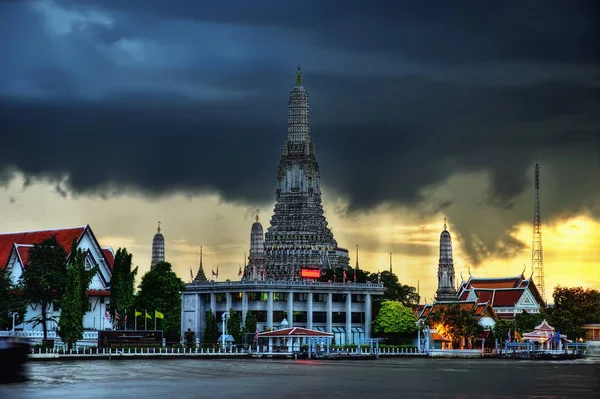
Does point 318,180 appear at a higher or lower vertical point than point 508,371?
higher

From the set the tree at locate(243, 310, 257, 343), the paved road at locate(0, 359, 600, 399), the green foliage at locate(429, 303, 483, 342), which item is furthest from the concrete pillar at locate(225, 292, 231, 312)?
the paved road at locate(0, 359, 600, 399)

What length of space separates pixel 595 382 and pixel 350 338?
8476cm

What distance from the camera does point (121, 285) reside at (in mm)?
124438

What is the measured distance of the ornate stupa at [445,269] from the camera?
18788cm

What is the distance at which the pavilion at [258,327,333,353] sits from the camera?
124312 mm

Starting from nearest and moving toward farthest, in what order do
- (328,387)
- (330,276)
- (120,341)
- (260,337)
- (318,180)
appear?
(328,387), (120,341), (260,337), (330,276), (318,180)

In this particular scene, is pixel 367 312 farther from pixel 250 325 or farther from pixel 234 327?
pixel 234 327

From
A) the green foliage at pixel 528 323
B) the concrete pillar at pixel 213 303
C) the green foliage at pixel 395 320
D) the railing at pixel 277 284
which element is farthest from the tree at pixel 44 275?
the green foliage at pixel 528 323

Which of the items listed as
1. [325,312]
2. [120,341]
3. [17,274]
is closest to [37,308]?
[17,274]

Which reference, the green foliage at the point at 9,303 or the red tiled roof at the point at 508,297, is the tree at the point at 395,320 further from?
the green foliage at the point at 9,303

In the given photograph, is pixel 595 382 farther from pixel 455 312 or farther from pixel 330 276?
pixel 330 276

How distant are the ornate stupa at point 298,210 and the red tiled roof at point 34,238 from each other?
4883cm

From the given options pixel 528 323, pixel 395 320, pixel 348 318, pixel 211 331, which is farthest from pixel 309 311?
pixel 528 323

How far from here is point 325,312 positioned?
151125mm
